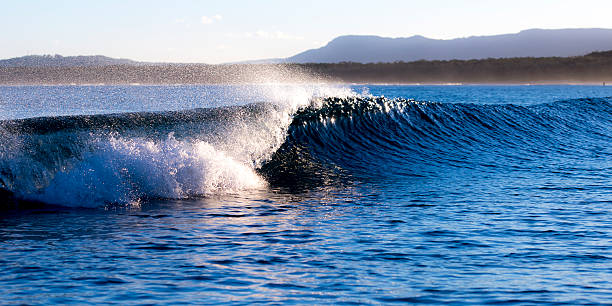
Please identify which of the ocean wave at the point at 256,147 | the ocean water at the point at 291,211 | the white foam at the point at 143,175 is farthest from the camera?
the ocean wave at the point at 256,147

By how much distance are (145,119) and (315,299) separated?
33.8 ft

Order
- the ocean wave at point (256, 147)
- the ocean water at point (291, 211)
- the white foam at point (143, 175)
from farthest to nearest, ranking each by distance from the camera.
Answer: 1. the ocean wave at point (256, 147)
2. the white foam at point (143, 175)
3. the ocean water at point (291, 211)

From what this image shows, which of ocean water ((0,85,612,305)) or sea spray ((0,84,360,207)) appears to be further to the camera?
sea spray ((0,84,360,207))

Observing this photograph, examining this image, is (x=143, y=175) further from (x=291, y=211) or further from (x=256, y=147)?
(x=256, y=147)

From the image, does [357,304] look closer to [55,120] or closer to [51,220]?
[51,220]

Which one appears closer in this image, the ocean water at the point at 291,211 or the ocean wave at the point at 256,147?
the ocean water at the point at 291,211

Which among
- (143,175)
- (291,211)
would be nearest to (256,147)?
(143,175)

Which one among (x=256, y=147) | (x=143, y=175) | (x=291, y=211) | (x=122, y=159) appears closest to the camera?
(x=291, y=211)

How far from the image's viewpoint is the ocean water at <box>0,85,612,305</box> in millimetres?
6953

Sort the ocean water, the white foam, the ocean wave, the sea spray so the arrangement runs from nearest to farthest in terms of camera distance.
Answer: the ocean water < the white foam < the sea spray < the ocean wave

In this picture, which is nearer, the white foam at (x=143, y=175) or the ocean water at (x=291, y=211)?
the ocean water at (x=291, y=211)

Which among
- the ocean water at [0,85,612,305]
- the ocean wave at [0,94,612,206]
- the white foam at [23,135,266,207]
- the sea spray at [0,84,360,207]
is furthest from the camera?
the ocean wave at [0,94,612,206]

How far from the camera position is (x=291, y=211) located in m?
11.4

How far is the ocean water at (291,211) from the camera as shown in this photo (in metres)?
6.95
